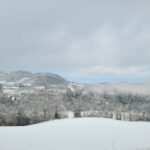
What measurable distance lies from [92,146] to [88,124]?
35.3ft

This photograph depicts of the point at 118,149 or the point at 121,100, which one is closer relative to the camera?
the point at 118,149

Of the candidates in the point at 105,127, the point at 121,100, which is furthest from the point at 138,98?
the point at 105,127

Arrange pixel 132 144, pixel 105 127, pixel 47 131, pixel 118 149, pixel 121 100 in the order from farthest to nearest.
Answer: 1. pixel 121 100
2. pixel 105 127
3. pixel 47 131
4. pixel 132 144
5. pixel 118 149

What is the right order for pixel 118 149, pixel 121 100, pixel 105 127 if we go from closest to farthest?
pixel 118 149, pixel 105 127, pixel 121 100

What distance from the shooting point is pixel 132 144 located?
87.9 ft

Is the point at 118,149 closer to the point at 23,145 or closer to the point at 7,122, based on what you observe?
the point at 23,145

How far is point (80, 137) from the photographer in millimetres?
29047

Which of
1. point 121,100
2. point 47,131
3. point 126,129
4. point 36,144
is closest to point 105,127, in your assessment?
point 126,129

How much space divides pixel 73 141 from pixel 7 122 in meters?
21.9

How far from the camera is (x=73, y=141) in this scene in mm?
27203

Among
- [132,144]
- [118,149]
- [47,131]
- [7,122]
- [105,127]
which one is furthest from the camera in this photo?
[7,122]

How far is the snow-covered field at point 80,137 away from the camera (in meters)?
25.3

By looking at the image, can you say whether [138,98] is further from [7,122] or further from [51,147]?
[51,147]

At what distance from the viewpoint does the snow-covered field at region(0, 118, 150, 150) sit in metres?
25.3
